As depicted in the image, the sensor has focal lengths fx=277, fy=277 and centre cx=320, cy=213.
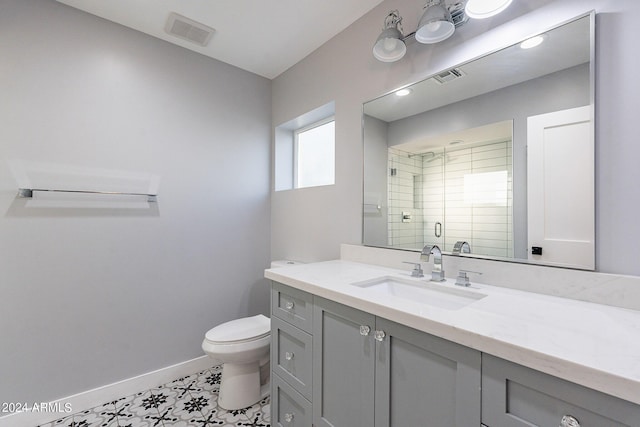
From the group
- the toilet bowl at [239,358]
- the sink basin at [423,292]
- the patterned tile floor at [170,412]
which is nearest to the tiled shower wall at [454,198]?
the sink basin at [423,292]

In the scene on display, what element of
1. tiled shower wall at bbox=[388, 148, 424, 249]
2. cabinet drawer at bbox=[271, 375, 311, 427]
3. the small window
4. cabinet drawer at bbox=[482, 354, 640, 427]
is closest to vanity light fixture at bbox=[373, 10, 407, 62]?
tiled shower wall at bbox=[388, 148, 424, 249]

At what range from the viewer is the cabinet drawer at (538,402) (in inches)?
21.3

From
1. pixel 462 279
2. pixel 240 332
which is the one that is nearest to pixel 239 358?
pixel 240 332

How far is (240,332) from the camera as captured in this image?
174 centimetres

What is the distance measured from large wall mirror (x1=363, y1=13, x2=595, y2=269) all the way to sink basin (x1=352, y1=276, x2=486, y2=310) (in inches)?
9.5

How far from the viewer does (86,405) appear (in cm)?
171

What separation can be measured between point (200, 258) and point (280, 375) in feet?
3.84

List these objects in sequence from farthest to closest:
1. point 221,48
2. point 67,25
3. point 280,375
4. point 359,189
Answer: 1. point 221,48
2. point 359,189
3. point 67,25
4. point 280,375

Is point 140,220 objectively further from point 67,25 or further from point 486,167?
point 486,167

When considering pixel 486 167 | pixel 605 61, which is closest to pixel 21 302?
pixel 486 167

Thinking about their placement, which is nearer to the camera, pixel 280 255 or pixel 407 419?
pixel 407 419

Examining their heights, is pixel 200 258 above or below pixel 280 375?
above

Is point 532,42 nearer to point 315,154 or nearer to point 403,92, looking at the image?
point 403,92

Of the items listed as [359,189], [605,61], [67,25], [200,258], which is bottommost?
[200,258]
